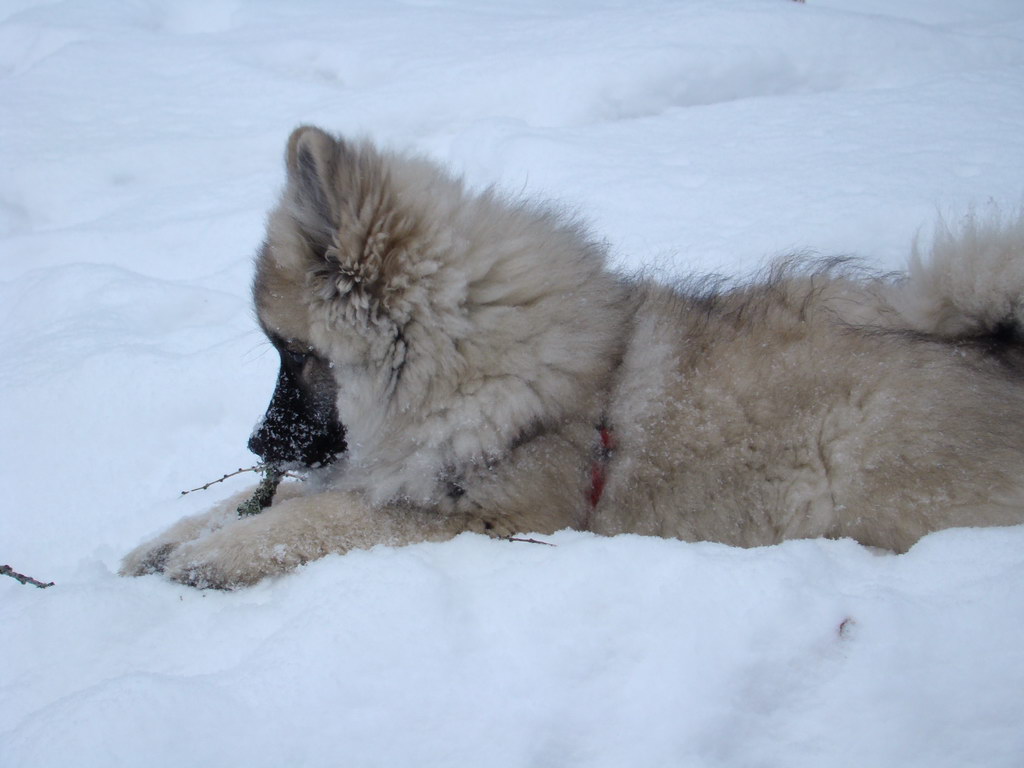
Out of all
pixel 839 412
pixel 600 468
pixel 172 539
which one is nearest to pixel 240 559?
pixel 172 539

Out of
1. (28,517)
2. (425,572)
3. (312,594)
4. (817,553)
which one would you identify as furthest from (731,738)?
(28,517)

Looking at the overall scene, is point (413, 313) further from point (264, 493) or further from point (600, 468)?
point (264, 493)

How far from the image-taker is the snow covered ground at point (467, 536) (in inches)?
54.4

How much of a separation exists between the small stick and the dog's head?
0.12 metres

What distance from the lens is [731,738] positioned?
1.36m

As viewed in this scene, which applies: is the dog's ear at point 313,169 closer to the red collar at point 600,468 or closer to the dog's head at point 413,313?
the dog's head at point 413,313

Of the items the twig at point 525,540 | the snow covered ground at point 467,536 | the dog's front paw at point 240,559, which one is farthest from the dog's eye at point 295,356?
the twig at point 525,540

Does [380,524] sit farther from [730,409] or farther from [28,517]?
[28,517]

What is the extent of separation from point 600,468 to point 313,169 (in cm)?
133

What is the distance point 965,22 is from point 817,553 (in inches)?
366

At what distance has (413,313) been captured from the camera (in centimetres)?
230

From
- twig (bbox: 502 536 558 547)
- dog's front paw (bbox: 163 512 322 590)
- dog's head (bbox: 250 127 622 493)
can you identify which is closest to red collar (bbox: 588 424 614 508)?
dog's head (bbox: 250 127 622 493)

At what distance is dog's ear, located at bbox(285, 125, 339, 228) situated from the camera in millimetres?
2180

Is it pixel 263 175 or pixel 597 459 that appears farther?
pixel 263 175
